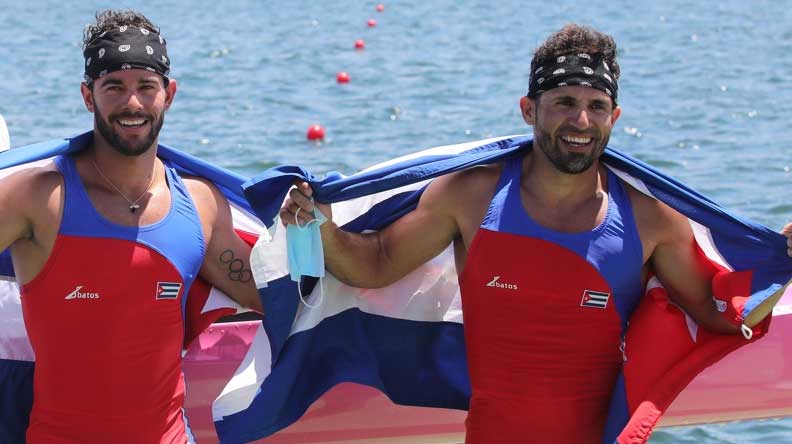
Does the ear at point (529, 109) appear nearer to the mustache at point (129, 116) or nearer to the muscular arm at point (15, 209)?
the mustache at point (129, 116)

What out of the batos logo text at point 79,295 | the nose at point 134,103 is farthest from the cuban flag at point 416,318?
the batos logo text at point 79,295

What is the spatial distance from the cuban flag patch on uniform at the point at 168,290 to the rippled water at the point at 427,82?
3817mm

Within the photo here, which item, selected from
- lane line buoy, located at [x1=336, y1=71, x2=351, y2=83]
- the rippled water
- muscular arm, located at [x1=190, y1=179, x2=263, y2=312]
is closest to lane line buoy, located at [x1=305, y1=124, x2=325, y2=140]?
the rippled water

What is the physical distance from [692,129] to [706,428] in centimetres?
715

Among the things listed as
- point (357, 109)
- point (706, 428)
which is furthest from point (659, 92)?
point (706, 428)

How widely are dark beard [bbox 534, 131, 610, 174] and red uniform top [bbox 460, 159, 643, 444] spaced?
0.66 ft

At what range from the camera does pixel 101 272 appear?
395 centimetres

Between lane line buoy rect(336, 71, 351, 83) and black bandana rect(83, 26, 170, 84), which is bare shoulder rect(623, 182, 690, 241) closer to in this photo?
black bandana rect(83, 26, 170, 84)

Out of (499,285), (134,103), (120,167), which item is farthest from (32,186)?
(499,285)

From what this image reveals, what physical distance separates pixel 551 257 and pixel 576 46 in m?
0.71

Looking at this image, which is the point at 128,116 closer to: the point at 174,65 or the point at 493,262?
the point at 493,262

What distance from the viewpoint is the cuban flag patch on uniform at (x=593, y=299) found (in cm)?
414

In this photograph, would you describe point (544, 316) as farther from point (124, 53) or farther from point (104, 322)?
point (124, 53)

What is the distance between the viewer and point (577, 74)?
403cm
